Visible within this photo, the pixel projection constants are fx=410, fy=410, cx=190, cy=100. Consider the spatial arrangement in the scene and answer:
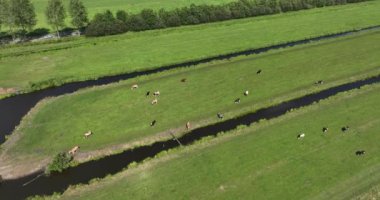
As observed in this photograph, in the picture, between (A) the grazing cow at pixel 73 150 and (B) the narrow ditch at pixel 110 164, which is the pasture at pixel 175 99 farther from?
(B) the narrow ditch at pixel 110 164

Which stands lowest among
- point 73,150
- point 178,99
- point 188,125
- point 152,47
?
point 188,125

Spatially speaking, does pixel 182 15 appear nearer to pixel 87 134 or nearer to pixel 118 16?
pixel 118 16

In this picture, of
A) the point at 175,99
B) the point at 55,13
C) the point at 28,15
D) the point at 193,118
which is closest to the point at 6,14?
the point at 28,15

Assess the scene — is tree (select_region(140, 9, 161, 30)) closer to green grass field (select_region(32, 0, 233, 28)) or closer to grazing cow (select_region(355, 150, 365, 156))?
green grass field (select_region(32, 0, 233, 28))

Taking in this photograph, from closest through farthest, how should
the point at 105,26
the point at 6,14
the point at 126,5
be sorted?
the point at 6,14 < the point at 105,26 < the point at 126,5

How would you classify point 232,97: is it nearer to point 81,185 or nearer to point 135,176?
point 135,176

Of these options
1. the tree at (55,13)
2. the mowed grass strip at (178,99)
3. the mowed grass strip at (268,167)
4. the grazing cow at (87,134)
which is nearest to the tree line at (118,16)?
the tree at (55,13)

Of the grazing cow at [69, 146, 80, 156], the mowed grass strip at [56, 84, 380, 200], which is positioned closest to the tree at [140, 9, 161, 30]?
the mowed grass strip at [56, 84, 380, 200]
